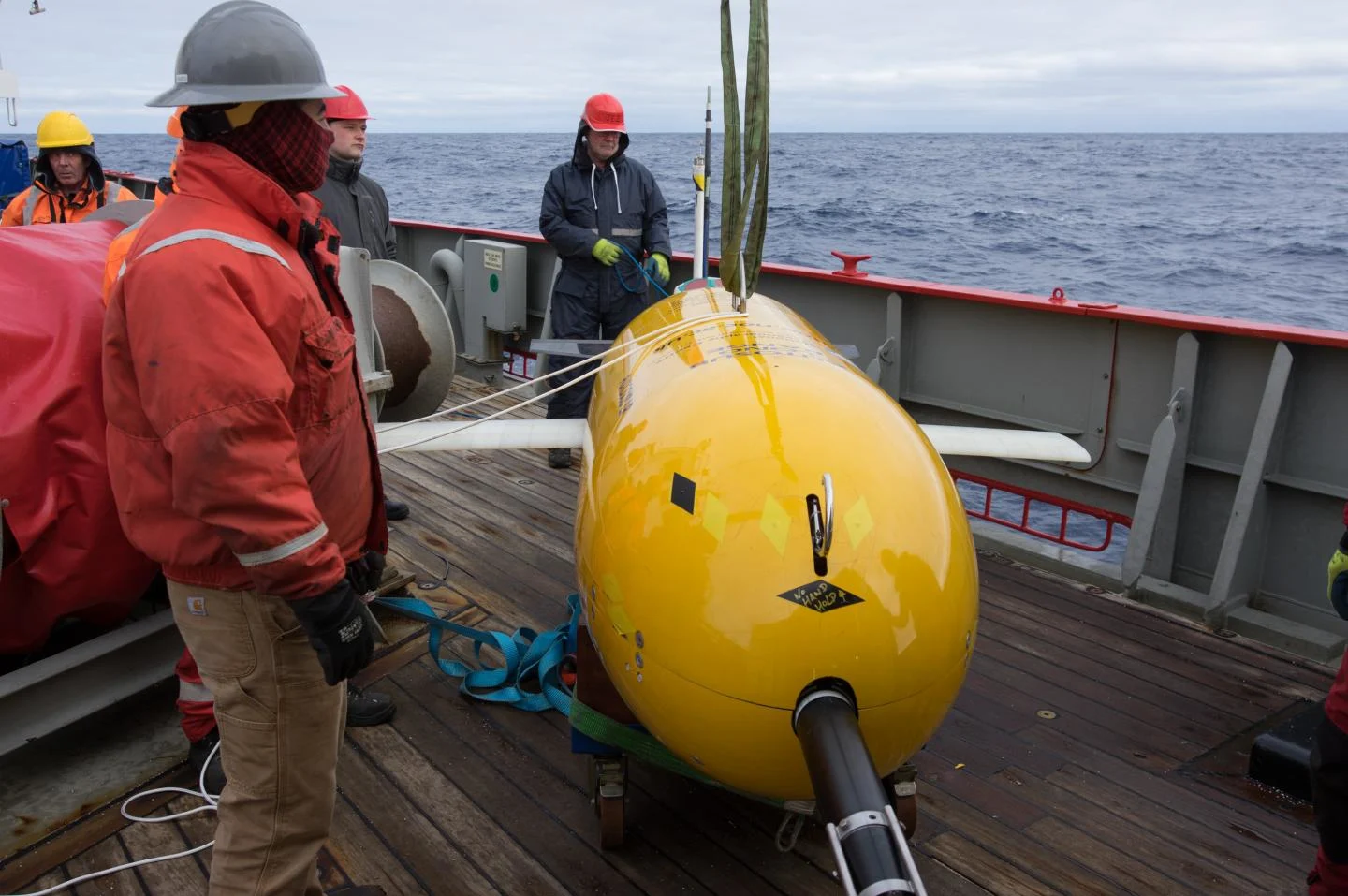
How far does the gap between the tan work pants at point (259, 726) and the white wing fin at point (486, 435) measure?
158cm

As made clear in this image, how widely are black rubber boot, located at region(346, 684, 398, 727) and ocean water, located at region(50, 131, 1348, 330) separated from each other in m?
11.7

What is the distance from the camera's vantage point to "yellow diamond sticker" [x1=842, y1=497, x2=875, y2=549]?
6.79 ft

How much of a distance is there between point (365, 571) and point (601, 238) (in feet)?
12.5

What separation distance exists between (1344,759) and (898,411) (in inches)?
48.8

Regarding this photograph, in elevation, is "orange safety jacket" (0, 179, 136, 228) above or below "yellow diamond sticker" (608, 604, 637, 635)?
above

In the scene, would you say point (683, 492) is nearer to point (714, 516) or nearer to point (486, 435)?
point (714, 516)

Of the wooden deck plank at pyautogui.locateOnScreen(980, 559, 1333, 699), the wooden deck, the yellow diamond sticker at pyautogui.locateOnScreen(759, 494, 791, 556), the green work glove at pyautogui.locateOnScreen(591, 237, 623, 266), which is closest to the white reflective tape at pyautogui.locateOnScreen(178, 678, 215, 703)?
the wooden deck

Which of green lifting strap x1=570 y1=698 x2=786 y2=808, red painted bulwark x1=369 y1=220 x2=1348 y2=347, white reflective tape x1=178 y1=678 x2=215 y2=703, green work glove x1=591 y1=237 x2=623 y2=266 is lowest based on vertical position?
white reflective tape x1=178 y1=678 x2=215 y2=703

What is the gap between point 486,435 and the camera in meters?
4.08

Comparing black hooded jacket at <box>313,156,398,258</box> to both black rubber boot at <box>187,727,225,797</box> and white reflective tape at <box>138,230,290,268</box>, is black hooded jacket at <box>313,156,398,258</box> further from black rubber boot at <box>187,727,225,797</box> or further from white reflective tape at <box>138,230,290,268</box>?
white reflective tape at <box>138,230,290,268</box>

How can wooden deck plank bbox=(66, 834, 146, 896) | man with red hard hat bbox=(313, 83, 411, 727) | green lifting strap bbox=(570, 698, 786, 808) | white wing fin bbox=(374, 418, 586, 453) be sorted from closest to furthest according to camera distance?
wooden deck plank bbox=(66, 834, 146, 896) < green lifting strap bbox=(570, 698, 786, 808) < white wing fin bbox=(374, 418, 586, 453) < man with red hard hat bbox=(313, 83, 411, 727)

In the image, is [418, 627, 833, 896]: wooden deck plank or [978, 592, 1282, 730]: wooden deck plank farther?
[978, 592, 1282, 730]: wooden deck plank

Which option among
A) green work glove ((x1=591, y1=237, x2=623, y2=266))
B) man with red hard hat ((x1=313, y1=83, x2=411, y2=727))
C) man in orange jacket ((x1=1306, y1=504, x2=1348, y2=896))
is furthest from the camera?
green work glove ((x1=591, y1=237, x2=623, y2=266))

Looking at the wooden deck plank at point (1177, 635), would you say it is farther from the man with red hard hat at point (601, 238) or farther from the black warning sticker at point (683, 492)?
the black warning sticker at point (683, 492)
